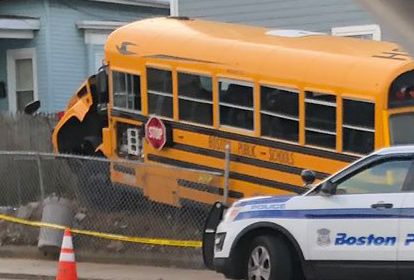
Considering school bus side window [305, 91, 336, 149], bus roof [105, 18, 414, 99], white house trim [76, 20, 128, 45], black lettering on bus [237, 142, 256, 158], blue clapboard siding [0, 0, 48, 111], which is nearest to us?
bus roof [105, 18, 414, 99]

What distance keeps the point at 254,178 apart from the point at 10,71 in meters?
12.1

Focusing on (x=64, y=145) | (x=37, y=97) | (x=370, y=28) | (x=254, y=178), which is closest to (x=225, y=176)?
(x=254, y=178)

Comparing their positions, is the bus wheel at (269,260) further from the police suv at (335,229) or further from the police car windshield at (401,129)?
the police car windshield at (401,129)

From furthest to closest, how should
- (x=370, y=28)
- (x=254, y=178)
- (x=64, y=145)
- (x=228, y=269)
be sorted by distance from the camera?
1. (x=370, y=28)
2. (x=64, y=145)
3. (x=254, y=178)
4. (x=228, y=269)

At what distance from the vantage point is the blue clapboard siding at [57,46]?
20.7 meters

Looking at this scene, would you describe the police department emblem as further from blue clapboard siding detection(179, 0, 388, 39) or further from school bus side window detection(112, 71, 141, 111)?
blue clapboard siding detection(179, 0, 388, 39)

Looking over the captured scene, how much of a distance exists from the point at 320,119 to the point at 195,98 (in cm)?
213

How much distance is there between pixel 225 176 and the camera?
448 inches

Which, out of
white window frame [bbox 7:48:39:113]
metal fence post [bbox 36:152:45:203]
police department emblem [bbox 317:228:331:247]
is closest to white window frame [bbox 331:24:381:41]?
metal fence post [bbox 36:152:45:203]

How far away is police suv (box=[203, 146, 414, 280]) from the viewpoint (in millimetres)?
7941

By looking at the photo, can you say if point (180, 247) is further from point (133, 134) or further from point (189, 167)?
point (133, 134)

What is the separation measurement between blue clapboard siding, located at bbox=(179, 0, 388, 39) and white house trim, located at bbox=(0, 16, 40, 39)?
4182 millimetres

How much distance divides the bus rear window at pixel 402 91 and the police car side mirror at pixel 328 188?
1889mm

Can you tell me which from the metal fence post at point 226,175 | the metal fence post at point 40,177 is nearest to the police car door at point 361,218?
the metal fence post at point 226,175
